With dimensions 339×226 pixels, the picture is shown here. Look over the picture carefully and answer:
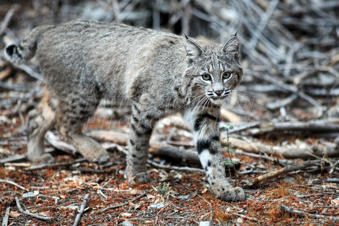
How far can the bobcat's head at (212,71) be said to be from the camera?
3.74 m

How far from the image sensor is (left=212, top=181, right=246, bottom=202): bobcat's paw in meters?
3.65

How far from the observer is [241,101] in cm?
700

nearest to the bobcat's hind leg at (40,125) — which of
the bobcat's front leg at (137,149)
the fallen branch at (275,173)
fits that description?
the bobcat's front leg at (137,149)

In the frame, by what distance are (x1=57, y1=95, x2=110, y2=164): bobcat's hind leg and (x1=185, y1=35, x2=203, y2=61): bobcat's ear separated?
5.28 ft

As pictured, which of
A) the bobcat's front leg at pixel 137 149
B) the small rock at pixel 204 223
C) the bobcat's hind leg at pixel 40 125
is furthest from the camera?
the bobcat's hind leg at pixel 40 125

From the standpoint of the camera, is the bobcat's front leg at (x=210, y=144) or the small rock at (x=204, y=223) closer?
the small rock at (x=204, y=223)

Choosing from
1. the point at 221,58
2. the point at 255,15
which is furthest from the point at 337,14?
the point at 221,58

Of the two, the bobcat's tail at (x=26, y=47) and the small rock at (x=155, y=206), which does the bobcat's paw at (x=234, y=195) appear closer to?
the small rock at (x=155, y=206)

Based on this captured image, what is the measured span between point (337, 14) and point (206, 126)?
7.26 metres

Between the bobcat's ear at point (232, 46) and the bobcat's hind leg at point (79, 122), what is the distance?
76.6 inches

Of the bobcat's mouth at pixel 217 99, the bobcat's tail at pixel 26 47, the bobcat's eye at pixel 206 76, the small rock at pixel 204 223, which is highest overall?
the bobcat's tail at pixel 26 47

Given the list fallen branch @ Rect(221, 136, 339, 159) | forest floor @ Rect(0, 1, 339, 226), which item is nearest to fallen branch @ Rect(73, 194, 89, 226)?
forest floor @ Rect(0, 1, 339, 226)

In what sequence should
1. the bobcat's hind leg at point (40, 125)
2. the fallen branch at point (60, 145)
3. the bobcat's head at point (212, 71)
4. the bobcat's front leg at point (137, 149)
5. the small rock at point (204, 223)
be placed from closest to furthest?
1. the small rock at point (204, 223)
2. the bobcat's head at point (212, 71)
3. the bobcat's front leg at point (137, 149)
4. the bobcat's hind leg at point (40, 125)
5. the fallen branch at point (60, 145)

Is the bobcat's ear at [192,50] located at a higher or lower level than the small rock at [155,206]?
higher
